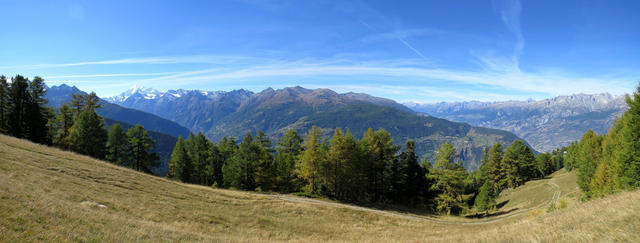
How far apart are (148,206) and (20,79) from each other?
49518mm

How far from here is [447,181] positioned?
43906 mm

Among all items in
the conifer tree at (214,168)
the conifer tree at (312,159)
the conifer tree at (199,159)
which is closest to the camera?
the conifer tree at (312,159)

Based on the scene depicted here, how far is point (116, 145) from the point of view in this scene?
49844 millimetres

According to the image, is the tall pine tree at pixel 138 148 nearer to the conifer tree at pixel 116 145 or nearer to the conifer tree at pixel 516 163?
the conifer tree at pixel 116 145

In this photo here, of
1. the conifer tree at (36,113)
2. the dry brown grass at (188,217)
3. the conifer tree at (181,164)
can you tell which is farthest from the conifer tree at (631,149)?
the conifer tree at (36,113)

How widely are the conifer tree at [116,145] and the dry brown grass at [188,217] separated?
28692 mm

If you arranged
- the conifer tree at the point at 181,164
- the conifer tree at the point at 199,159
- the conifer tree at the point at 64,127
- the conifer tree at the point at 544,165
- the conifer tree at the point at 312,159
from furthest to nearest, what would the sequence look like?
the conifer tree at the point at 544,165 < the conifer tree at the point at 199,159 < the conifer tree at the point at 181,164 < the conifer tree at the point at 64,127 < the conifer tree at the point at 312,159

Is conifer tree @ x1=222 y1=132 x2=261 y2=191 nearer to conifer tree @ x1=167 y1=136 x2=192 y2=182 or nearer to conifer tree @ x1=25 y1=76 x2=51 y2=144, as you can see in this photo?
conifer tree @ x1=167 y1=136 x2=192 y2=182

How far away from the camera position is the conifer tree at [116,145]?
162 feet

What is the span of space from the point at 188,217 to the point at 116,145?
42029 millimetres

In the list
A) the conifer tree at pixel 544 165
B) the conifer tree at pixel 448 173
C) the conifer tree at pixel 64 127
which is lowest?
the conifer tree at pixel 544 165

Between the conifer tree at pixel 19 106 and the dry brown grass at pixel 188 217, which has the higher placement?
the conifer tree at pixel 19 106

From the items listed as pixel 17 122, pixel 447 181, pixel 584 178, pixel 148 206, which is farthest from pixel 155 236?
pixel 584 178

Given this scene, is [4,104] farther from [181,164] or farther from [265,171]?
[265,171]
